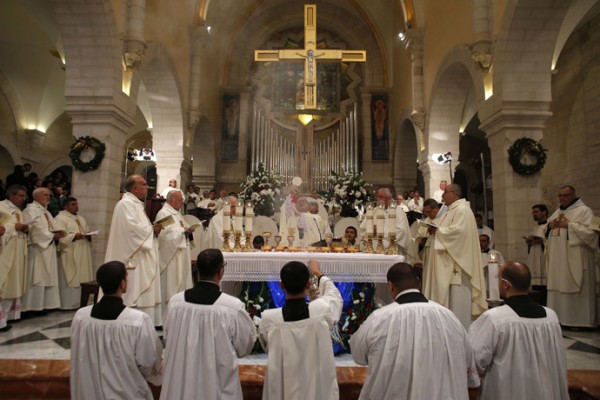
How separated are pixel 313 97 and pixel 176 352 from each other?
7230 mm

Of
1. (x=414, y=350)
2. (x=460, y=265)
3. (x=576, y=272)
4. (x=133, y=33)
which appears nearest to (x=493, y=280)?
(x=414, y=350)

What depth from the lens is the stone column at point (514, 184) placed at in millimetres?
7492

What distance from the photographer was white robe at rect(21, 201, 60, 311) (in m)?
6.43

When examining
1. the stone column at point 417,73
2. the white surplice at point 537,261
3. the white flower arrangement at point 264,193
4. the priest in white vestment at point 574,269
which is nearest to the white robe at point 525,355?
the priest in white vestment at point 574,269

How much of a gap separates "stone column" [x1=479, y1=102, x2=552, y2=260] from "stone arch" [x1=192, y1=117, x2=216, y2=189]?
10800mm

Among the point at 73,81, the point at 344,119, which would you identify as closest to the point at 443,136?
the point at 344,119

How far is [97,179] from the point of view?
779cm

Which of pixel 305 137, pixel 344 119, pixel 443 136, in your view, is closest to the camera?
pixel 305 137

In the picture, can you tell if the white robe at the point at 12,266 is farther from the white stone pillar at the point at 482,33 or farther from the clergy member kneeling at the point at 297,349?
the white stone pillar at the point at 482,33

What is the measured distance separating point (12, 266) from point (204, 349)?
446cm

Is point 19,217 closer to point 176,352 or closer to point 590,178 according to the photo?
point 176,352

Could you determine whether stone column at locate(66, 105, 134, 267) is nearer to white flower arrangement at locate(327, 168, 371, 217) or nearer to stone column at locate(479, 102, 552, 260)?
white flower arrangement at locate(327, 168, 371, 217)

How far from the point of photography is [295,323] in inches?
102

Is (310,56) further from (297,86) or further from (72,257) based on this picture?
(297,86)
